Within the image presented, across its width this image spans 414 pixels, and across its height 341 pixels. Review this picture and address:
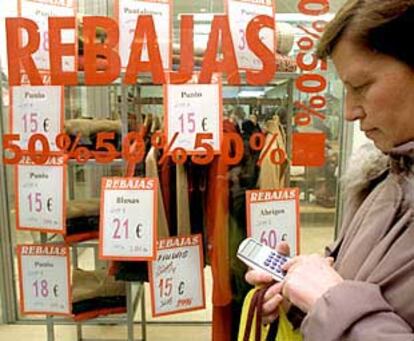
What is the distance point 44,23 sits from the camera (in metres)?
1.76

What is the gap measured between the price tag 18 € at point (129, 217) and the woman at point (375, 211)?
44.1 inches

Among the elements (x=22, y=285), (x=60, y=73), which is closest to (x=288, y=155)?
(x=60, y=73)

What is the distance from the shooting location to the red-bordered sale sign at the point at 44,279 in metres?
1.96

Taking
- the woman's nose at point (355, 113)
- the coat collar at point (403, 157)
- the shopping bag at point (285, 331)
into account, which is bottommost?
the shopping bag at point (285, 331)

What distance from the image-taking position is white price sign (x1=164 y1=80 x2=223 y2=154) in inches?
69.2

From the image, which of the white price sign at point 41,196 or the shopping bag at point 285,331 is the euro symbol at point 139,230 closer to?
the white price sign at point 41,196

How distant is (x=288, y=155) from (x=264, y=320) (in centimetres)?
115

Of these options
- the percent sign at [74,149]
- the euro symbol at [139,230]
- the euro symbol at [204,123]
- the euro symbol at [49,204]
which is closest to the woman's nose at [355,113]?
the euro symbol at [204,123]

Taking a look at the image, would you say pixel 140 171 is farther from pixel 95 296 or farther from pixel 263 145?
pixel 95 296

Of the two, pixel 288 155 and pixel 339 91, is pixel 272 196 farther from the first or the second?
pixel 339 91

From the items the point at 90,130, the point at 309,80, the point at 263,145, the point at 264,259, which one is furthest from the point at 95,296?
the point at 264,259

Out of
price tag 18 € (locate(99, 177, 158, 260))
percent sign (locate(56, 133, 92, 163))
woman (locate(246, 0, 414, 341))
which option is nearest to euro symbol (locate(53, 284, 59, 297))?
price tag 18 € (locate(99, 177, 158, 260))

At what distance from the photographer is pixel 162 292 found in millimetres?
1890

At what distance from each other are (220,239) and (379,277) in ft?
4.26
